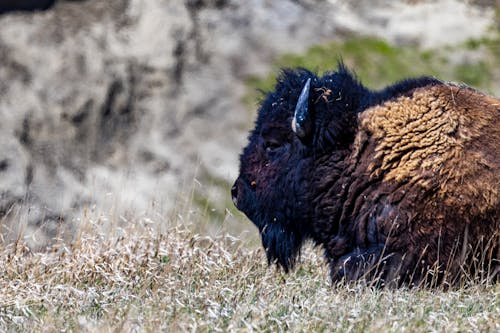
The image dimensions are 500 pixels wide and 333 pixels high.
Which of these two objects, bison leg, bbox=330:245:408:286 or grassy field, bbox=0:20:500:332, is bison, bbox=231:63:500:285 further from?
grassy field, bbox=0:20:500:332

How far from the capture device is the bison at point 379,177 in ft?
20.9

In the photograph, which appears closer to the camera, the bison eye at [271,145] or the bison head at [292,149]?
the bison head at [292,149]

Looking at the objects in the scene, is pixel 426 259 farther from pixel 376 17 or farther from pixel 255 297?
pixel 376 17

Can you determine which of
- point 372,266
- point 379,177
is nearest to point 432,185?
point 379,177

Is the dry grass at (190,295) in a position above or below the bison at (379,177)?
below

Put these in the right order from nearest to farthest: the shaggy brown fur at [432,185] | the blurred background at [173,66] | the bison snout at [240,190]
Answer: the shaggy brown fur at [432,185]
the bison snout at [240,190]
the blurred background at [173,66]

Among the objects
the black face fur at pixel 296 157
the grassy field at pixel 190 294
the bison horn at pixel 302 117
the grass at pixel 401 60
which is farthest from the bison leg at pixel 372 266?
Result: the grass at pixel 401 60

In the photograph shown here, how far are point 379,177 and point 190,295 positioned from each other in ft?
4.87

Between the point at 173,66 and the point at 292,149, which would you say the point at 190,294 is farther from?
the point at 173,66

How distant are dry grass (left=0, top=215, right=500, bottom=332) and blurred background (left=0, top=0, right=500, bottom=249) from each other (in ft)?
26.5

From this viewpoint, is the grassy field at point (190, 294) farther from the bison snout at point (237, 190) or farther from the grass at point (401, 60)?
the grass at point (401, 60)

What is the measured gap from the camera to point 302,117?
686cm

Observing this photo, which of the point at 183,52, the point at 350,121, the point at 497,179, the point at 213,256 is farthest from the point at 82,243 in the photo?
the point at 183,52

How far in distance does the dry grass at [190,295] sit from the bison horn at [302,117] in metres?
1.04
